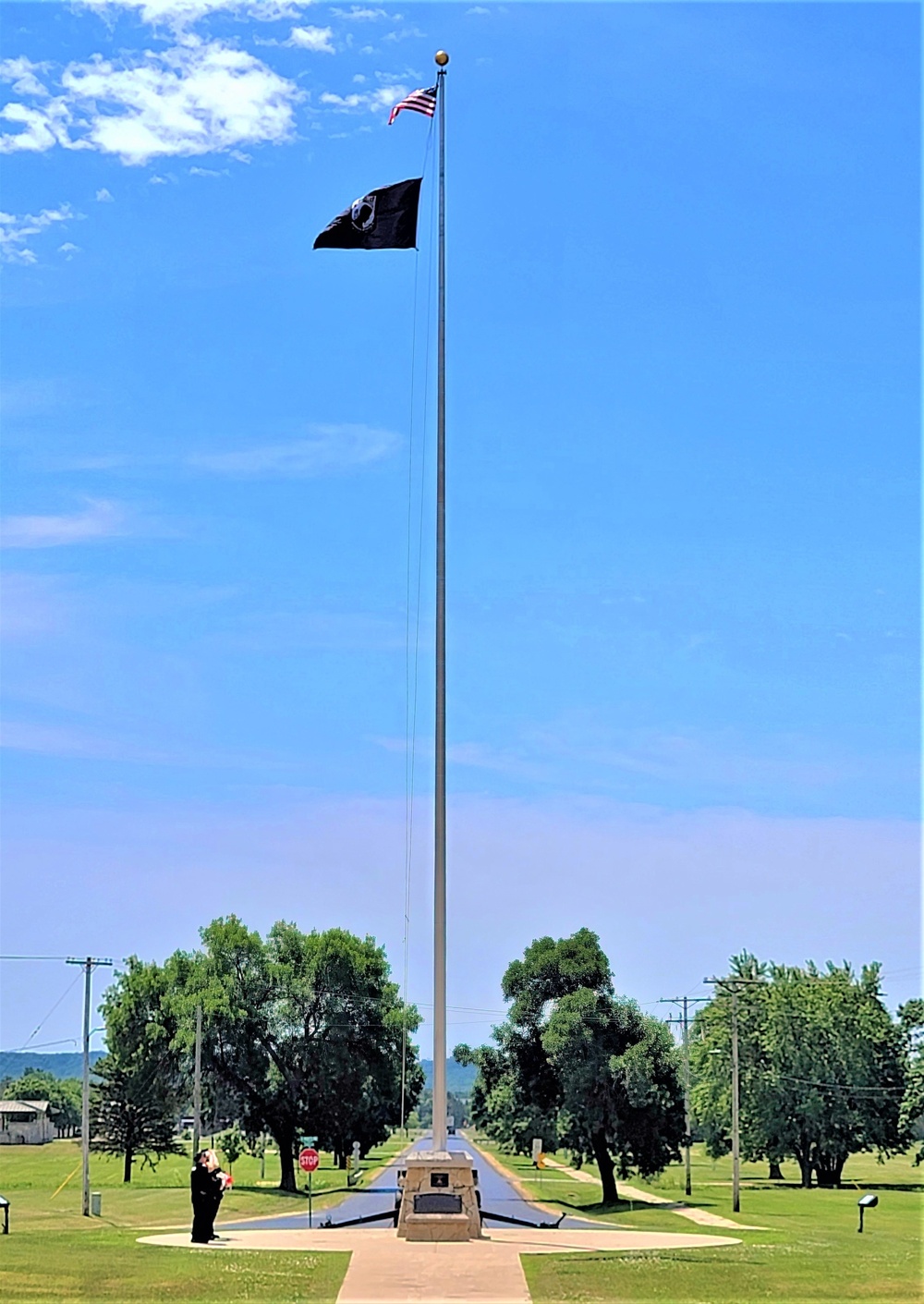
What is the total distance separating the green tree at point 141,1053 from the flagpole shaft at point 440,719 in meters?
38.0

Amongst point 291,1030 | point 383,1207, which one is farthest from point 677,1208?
point 291,1030

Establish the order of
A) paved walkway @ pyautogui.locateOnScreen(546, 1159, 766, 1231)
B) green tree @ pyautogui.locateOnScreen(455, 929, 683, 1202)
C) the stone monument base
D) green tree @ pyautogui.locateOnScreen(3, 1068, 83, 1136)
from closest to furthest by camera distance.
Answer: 1. the stone monument base
2. paved walkway @ pyautogui.locateOnScreen(546, 1159, 766, 1231)
3. green tree @ pyautogui.locateOnScreen(455, 929, 683, 1202)
4. green tree @ pyautogui.locateOnScreen(3, 1068, 83, 1136)

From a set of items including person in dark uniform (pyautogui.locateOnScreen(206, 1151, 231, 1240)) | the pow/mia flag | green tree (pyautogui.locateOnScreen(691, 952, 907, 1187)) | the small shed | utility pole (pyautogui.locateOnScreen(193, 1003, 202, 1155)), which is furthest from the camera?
the small shed

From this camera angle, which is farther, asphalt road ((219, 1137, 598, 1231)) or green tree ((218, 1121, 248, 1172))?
green tree ((218, 1121, 248, 1172))

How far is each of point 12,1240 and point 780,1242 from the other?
1456cm

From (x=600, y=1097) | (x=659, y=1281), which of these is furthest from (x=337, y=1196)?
(x=659, y=1281)

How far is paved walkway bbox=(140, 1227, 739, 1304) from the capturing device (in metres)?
20.5

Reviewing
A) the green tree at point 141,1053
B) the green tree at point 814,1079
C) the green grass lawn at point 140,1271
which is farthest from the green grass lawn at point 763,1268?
the green tree at point 814,1079

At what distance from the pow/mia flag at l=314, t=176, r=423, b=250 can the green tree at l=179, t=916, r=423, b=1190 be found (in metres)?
38.8

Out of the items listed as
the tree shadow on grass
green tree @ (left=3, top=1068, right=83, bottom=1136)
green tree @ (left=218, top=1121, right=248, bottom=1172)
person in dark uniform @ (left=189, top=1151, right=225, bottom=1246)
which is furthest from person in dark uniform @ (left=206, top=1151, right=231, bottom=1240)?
green tree @ (left=3, top=1068, right=83, bottom=1136)

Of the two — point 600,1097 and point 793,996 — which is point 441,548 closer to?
point 600,1097

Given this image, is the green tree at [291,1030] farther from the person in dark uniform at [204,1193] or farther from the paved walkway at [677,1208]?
the person in dark uniform at [204,1193]

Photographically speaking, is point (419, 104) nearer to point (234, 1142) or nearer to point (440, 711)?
point (440, 711)

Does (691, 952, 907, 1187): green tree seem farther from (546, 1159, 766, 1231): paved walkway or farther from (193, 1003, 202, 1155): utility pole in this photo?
(193, 1003, 202, 1155): utility pole
